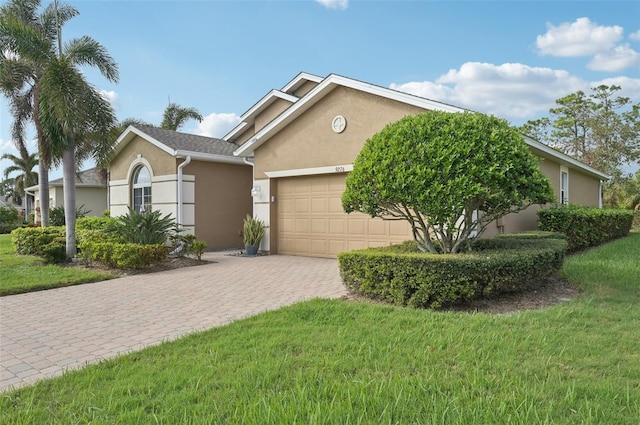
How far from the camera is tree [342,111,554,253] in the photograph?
5973mm

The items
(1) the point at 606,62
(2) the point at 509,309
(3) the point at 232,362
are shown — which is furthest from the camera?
(1) the point at 606,62

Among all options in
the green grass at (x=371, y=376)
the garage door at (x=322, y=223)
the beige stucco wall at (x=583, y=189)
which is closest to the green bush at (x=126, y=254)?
the garage door at (x=322, y=223)

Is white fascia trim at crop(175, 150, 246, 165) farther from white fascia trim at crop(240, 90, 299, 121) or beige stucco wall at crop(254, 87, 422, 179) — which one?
white fascia trim at crop(240, 90, 299, 121)

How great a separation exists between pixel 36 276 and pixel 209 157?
6.58m

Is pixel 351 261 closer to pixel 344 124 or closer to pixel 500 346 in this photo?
pixel 500 346

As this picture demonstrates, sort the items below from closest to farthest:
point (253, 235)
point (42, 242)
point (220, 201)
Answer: point (42, 242) < point (253, 235) < point (220, 201)

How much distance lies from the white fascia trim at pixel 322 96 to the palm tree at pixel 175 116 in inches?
629

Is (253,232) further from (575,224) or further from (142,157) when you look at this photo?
(575,224)

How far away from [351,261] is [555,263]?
345cm

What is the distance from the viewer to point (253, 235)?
42.4ft

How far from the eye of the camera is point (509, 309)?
579cm

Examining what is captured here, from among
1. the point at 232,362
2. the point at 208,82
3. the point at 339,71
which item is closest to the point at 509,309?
the point at 232,362

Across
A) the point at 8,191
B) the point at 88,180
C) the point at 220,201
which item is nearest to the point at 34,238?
the point at 220,201

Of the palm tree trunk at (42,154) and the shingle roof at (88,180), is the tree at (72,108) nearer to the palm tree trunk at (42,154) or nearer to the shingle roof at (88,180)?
the palm tree trunk at (42,154)
